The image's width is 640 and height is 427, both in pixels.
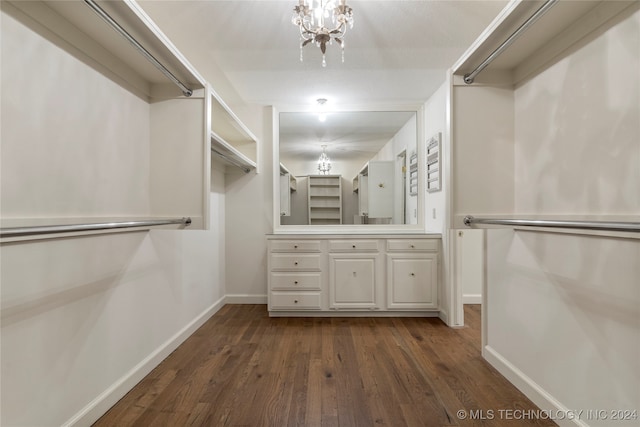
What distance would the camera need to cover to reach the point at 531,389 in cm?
143

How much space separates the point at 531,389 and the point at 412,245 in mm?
1384

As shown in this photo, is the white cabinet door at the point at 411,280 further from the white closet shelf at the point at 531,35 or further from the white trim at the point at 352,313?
the white closet shelf at the point at 531,35

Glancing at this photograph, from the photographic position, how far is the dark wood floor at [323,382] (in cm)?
134

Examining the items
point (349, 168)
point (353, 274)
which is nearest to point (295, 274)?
point (353, 274)

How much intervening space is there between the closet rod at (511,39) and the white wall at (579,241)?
0.30 metres

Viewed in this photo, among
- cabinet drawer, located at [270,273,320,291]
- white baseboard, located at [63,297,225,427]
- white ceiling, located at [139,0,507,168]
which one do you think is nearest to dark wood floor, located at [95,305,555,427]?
white baseboard, located at [63,297,225,427]

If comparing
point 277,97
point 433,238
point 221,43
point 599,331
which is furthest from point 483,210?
point 277,97

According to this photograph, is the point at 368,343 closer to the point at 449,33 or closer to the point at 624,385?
the point at 624,385

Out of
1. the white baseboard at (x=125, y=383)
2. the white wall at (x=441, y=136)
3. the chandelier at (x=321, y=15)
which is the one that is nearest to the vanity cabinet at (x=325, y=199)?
the white wall at (x=441, y=136)

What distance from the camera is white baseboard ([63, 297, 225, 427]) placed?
1.25 metres

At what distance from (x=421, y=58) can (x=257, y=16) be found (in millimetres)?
1291

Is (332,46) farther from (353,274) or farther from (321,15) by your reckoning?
(353,274)

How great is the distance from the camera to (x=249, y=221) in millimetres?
3129

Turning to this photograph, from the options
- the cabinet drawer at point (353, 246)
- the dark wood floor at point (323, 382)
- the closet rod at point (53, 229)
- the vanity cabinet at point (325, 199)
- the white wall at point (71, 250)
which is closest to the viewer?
the closet rod at point (53, 229)
